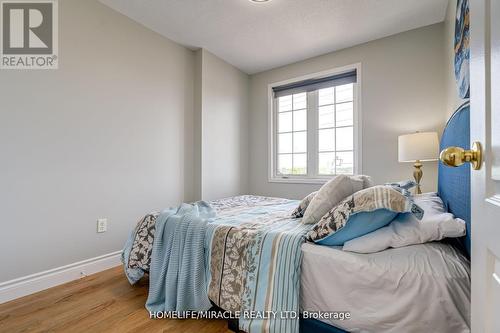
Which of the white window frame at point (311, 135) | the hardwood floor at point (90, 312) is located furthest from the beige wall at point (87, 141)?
the white window frame at point (311, 135)

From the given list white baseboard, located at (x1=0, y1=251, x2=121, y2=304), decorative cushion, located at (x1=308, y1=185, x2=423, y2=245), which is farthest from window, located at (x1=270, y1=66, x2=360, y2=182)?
white baseboard, located at (x1=0, y1=251, x2=121, y2=304)

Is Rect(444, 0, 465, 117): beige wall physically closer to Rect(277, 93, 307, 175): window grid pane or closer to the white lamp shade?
the white lamp shade

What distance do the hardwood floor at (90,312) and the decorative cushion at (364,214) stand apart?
87 cm

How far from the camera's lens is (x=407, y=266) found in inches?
38.4

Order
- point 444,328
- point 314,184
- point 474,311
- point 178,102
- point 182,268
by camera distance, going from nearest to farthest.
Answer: point 474,311 < point 444,328 < point 182,268 < point 178,102 < point 314,184

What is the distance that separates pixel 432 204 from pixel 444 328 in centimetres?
84

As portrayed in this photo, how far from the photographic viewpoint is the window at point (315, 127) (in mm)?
3189

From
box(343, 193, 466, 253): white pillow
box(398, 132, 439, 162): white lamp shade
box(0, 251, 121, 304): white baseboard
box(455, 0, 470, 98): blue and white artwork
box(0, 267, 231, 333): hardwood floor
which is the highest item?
box(455, 0, 470, 98): blue and white artwork

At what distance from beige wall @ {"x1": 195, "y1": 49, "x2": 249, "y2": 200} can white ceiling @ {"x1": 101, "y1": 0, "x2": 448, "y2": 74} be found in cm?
39

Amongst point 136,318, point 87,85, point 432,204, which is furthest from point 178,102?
point 432,204

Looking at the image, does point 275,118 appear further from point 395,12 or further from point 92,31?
point 92,31

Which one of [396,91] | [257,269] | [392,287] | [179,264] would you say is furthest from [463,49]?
[179,264]

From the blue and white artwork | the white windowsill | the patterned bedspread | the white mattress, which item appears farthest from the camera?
the white windowsill

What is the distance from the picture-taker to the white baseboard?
178 cm
